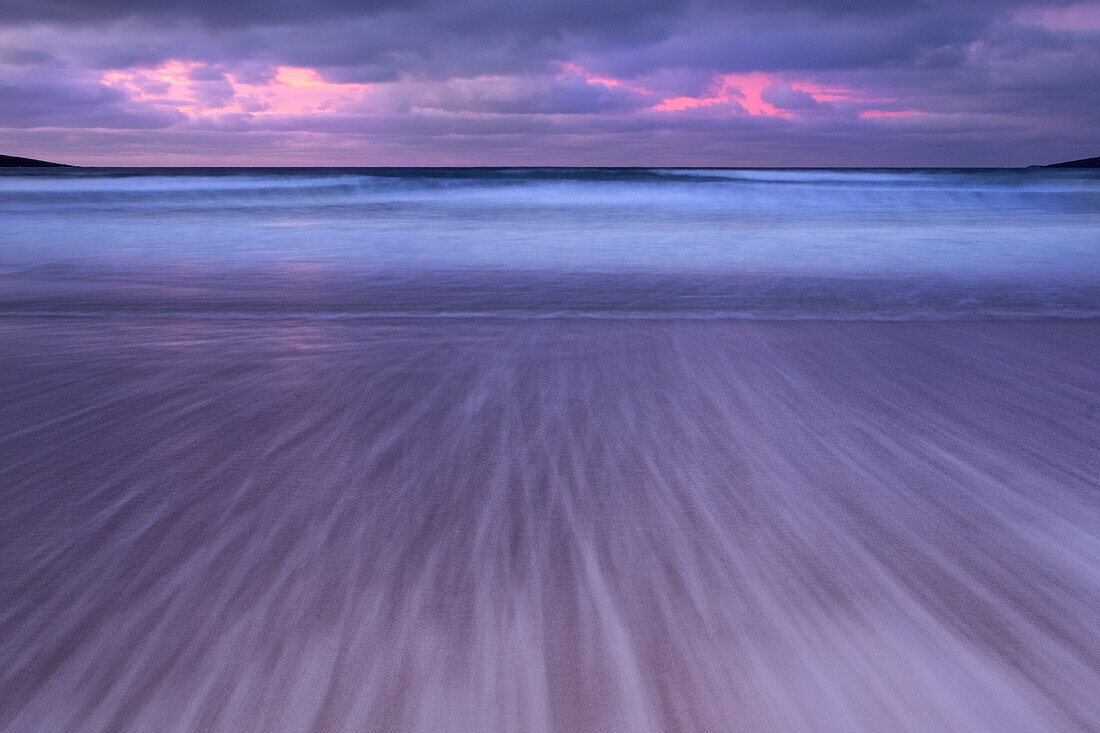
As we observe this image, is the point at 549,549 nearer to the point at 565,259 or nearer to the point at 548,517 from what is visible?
the point at 548,517

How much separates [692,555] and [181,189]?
2663 centimetres

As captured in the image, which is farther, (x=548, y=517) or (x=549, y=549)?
(x=548, y=517)

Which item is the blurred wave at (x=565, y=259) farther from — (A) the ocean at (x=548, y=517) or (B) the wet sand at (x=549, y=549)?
(B) the wet sand at (x=549, y=549)

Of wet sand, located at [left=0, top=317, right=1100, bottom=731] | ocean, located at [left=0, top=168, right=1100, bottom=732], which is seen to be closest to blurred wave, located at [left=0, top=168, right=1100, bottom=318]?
ocean, located at [left=0, top=168, right=1100, bottom=732]

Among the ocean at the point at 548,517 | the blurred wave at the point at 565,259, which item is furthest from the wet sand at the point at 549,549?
the blurred wave at the point at 565,259

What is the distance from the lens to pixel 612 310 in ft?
15.8

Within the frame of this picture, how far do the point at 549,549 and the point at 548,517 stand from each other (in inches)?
6.7

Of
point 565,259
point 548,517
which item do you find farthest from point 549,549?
point 565,259

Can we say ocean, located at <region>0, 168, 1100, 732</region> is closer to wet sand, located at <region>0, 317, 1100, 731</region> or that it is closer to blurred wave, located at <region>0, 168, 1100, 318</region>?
wet sand, located at <region>0, 317, 1100, 731</region>

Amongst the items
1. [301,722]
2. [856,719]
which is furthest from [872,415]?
[301,722]

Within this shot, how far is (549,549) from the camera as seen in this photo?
1.75m

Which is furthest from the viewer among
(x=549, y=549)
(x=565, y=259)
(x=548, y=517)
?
(x=565, y=259)

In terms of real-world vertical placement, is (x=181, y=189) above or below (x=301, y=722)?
above

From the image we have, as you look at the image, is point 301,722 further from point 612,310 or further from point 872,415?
point 612,310
